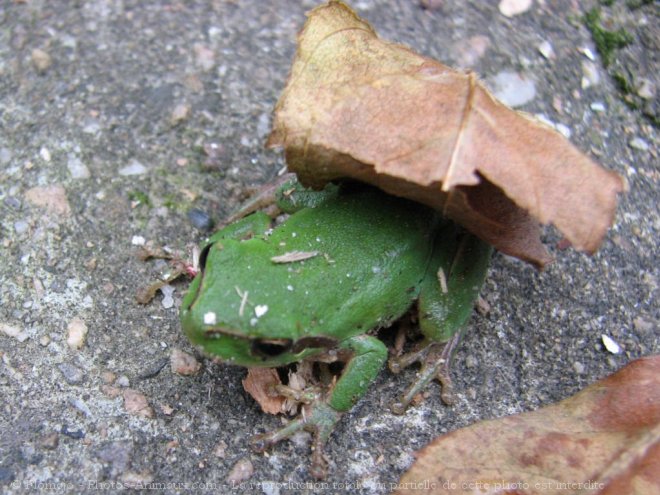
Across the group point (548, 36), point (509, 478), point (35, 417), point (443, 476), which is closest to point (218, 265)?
point (35, 417)

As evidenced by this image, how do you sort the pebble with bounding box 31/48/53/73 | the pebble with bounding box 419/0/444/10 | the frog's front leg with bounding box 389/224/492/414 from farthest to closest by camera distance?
the pebble with bounding box 419/0/444/10
the pebble with bounding box 31/48/53/73
the frog's front leg with bounding box 389/224/492/414

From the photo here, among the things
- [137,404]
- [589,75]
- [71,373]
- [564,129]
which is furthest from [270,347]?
[589,75]

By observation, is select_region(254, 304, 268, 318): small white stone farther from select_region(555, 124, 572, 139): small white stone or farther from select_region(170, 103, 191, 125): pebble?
select_region(555, 124, 572, 139): small white stone

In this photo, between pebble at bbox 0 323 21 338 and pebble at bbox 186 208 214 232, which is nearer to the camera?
pebble at bbox 0 323 21 338

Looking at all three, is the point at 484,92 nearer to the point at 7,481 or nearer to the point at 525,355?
the point at 525,355

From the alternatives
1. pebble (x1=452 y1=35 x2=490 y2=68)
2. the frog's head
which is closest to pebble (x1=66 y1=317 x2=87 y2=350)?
the frog's head
